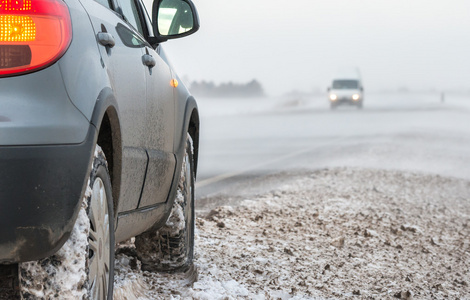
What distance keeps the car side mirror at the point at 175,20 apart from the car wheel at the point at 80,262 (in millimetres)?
1586

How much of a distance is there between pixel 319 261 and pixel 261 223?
1.59m

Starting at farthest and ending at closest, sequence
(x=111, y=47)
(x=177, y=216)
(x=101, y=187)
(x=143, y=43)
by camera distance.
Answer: (x=177, y=216), (x=143, y=43), (x=111, y=47), (x=101, y=187)

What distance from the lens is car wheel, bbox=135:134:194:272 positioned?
4.39m

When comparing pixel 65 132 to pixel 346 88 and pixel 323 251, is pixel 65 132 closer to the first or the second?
A: pixel 323 251

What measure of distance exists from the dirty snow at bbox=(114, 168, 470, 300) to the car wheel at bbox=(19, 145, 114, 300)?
1.25 meters

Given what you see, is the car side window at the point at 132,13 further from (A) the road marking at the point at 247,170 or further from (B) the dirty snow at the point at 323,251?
(A) the road marking at the point at 247,170

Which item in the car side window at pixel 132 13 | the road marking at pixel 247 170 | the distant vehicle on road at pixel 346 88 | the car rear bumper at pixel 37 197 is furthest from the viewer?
the distant vehicle on road at pixel 346 88

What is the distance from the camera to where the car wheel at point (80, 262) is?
2457 mm

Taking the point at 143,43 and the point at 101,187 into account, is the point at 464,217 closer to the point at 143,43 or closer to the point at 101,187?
the point at 143,43

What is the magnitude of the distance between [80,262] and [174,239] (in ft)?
6.29

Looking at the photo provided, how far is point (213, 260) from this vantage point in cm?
502

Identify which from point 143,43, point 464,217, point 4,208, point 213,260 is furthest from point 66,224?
point 464,217

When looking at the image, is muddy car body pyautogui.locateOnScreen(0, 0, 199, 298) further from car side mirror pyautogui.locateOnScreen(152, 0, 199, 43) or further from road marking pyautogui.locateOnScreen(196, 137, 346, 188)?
road marking pyautogui.locateOnScreen(196, 137, 346, 188)

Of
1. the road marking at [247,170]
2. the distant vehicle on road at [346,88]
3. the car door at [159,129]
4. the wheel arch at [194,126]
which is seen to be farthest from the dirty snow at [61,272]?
the distant vehicle on road at [346,88]
